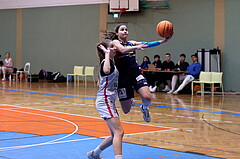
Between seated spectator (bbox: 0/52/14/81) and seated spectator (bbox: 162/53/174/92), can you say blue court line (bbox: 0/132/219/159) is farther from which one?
seated spectator (bbox: 0/52/14/81)

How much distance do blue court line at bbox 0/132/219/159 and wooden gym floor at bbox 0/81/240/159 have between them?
5cm

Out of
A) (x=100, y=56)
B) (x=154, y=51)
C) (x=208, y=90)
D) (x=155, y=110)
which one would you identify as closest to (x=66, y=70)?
(x=154, y=51)

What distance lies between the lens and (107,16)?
65.9ft

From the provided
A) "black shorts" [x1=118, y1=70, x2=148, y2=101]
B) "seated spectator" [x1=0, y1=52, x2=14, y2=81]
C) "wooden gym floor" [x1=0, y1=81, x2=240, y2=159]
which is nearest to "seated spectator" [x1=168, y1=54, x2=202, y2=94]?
"wooden gym floor" [x1=0, y1=81, x2=240, y2=159]

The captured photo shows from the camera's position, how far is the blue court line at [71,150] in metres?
5.40

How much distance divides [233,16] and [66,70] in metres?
9.26

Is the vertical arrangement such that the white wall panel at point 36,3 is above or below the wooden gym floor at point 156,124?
above

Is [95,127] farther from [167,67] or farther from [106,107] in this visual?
[167,67]

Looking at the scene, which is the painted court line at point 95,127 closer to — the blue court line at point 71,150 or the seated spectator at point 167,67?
the blue court line at point 71,150

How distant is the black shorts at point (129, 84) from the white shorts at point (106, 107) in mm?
1164

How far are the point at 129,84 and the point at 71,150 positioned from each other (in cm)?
128

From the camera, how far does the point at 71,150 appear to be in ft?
18.9

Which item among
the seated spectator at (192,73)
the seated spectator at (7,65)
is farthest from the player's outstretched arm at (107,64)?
the seated spectator at (7,65)

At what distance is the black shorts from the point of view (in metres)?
5.83
